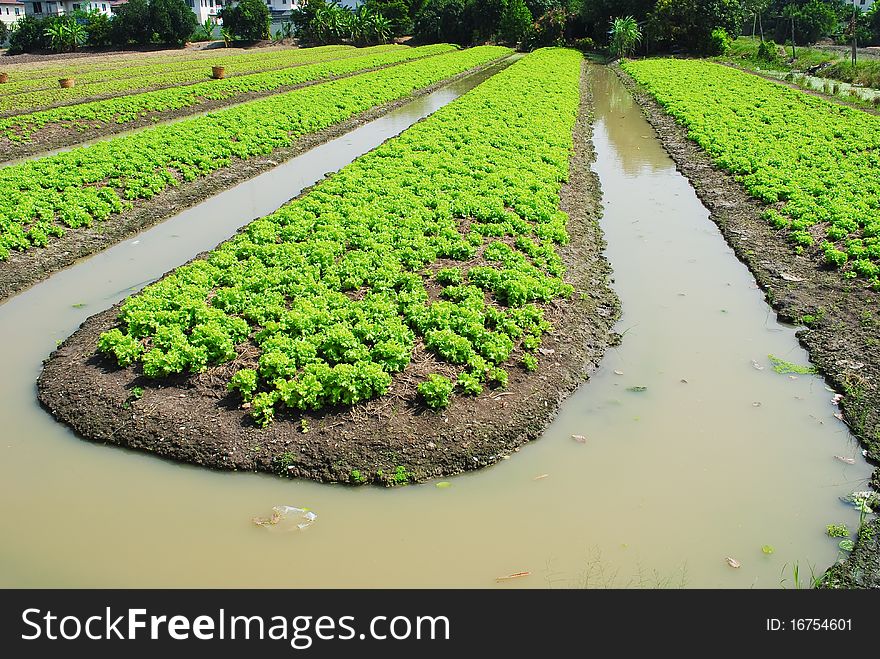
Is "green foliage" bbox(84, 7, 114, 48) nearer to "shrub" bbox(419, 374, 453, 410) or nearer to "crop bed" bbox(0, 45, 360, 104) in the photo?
"crop bed" bbox(0, 45, 360, 104)

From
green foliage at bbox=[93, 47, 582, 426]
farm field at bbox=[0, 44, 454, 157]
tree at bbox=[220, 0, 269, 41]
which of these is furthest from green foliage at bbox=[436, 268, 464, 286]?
tree at bbox=[220, 0, 269, 41]

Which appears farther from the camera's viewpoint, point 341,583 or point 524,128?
point 524,128

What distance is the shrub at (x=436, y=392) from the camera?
28.2ft

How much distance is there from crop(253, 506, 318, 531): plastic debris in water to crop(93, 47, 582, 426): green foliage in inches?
56.6

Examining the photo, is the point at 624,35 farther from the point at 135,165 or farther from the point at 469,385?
the point at 469,385

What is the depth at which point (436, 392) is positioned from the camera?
8.59 m

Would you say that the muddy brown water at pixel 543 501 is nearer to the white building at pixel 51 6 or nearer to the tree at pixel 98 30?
the tree at pixel 98 30

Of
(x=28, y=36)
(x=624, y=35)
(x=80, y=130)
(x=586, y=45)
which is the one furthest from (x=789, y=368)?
(x=28, y=36)

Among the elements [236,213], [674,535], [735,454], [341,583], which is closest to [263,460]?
[341,583]

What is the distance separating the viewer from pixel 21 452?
8195 mm

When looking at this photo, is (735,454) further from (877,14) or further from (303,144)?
(877,14)

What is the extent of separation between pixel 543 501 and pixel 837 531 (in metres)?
3.07

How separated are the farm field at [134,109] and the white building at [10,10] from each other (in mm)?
71232

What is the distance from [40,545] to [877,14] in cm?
9639
